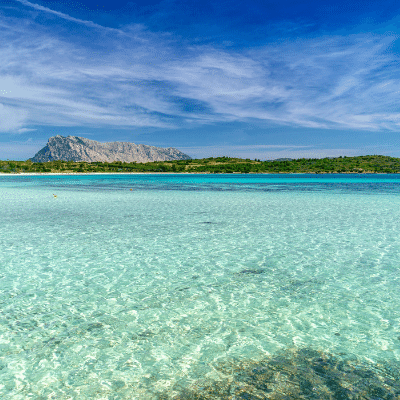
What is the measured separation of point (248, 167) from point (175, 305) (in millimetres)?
171991

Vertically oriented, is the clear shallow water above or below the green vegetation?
below

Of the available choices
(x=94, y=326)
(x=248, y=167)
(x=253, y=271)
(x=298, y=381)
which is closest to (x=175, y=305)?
(x=94, y=326)

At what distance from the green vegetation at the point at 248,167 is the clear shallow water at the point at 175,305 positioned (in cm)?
15088

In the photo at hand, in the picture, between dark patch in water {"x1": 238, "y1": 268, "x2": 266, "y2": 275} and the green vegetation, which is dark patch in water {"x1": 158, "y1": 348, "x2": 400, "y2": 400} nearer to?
dark patch in water {"x1": 238, "y1": 268, "x2": 266, "y2": 275}

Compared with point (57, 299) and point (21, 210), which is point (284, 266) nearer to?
point (57, 299)

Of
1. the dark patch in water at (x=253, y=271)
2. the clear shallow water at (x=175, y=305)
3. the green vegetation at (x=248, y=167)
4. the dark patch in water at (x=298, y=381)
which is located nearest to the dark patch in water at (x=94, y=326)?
the clear shallow water at (x=175, y=305)

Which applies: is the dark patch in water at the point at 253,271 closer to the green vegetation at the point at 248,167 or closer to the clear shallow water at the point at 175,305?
the clear shallow water at the point at 175,305

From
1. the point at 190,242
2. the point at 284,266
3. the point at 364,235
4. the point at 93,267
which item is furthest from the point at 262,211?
the point at 93,267

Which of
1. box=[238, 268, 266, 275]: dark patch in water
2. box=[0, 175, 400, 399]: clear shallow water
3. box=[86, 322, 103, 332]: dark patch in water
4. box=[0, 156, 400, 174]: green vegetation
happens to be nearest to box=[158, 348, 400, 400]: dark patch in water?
box=[0, 175, 400, 399]: clear shallow water

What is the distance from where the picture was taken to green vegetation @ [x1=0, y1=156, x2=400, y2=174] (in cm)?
15788

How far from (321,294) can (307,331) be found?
2062mm

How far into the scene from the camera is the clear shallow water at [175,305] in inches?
212

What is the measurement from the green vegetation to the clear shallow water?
15088 centimetres

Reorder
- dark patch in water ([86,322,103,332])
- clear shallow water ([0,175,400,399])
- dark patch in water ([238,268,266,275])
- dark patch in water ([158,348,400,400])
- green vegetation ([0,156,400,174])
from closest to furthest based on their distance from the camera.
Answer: dark patch in water ([158,348,400,400]), clear shallow water ([0,175,400,399]), dark patch in water ([86,322,103,332]), dark patch in water ([238,268,266,275]), green vegetation ([0,156,400,174])
